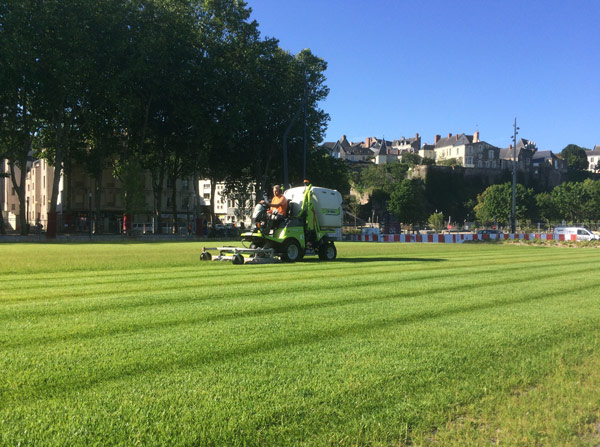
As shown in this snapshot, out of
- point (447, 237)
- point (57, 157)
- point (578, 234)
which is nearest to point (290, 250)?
point (447, 237)

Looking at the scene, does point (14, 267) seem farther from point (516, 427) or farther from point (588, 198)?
point (588, 198)

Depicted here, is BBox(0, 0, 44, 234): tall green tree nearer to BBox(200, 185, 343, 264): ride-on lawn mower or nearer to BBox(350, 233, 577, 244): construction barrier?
BBox(200, 185, 343, 264): ride-on lawn mower

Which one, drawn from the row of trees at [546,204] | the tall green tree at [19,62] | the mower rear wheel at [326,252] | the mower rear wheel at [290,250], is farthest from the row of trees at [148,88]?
the row of trees at [546,204]

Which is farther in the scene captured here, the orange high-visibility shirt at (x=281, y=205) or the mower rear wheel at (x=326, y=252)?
the mower rear wheel at (x=326, y=252)

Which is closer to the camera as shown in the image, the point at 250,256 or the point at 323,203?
the point at 250,256

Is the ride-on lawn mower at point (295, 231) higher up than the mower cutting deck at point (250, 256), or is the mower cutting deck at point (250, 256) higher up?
the ride-on lawn mower at point (295, 231)

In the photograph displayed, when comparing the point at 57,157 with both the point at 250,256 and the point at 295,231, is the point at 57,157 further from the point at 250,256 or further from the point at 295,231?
the point at 295,231

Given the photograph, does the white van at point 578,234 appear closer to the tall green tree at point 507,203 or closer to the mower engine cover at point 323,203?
the mower engine cover at point 323,203

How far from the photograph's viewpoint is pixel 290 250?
1758 cm

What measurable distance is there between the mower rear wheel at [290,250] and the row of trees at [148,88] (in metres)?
26.4

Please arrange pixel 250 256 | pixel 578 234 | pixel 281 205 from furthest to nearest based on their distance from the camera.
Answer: pixel 578 234 → pixel 281 205 → pixel 250 256

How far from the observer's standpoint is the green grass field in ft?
10.8

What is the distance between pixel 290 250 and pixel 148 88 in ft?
104

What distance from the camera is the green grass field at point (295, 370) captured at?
3291 millimetres
